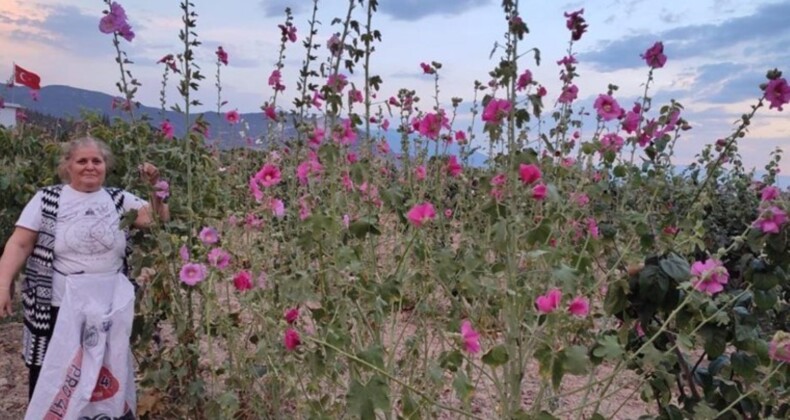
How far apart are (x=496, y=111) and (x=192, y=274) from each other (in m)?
1.18

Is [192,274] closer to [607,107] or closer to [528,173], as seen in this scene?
[528,173]

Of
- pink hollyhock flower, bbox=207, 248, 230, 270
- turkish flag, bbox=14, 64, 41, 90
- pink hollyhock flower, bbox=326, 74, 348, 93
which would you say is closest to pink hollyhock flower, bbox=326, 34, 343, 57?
pink hollyhock flower, bbox=326, 74, 348, 93

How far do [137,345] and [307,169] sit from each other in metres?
1.14

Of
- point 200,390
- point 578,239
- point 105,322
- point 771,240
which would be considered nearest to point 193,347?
point 200,390

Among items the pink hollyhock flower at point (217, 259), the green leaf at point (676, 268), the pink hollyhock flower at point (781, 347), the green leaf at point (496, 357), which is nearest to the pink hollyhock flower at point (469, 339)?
the green leaf at point (496, 357)

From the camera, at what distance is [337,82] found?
2080mm

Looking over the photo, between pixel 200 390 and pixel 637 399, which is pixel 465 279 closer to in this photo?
pixel 200 390

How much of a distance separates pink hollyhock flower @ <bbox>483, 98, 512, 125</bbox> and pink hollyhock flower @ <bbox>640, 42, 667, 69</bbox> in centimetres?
89

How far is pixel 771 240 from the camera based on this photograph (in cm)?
173

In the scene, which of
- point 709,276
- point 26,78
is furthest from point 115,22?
point 26,78

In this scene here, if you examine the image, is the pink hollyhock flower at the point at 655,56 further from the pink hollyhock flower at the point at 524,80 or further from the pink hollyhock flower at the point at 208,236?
the pink hollyhock flower at the point at 208,236

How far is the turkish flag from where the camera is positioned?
5.08m

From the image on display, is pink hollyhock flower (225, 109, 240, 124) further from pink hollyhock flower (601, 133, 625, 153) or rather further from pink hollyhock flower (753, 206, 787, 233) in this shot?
pink hollyhock flower (753, 206, 787, 233)

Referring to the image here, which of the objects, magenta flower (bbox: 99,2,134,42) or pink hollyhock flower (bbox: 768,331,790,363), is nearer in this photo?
pink hollyhock flower (bbox: 768,331,790,363)
